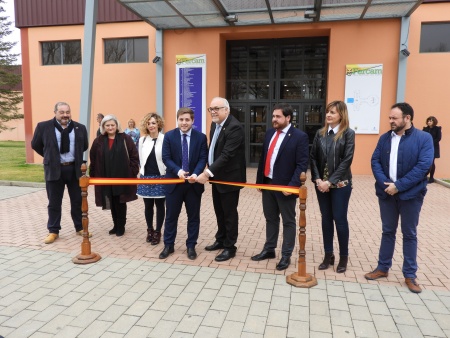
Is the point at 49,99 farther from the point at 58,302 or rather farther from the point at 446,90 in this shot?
the point at 446,90

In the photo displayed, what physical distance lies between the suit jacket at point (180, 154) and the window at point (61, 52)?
37.2ft

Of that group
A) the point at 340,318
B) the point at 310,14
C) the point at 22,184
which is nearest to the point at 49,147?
the point at 340,318

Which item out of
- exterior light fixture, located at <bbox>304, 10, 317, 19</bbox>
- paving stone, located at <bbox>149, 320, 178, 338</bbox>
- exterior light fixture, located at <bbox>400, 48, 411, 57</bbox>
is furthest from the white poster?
paving stone, located at <bbox>149, 320, 178, 338</bbox>

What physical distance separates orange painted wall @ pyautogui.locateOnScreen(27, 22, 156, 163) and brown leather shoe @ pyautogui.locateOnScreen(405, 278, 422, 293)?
11.1 meters

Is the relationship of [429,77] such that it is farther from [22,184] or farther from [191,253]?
[22,184]

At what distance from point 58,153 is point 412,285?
470 centimetres

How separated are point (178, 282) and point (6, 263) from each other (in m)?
2.21

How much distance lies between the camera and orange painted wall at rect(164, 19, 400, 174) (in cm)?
1133

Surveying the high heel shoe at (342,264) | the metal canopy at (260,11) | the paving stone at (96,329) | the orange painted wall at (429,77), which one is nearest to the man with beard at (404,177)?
the high heel shoe at (342,264)

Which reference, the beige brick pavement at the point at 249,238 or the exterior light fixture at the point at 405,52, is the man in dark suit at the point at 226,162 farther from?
the exterior light fixture at the point at 405,52

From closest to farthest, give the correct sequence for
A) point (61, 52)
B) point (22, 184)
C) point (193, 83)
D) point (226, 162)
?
point (226, 162) < point (22, 184) < point (193, 83) < point (61, 52)

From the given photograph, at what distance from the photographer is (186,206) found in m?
4.52

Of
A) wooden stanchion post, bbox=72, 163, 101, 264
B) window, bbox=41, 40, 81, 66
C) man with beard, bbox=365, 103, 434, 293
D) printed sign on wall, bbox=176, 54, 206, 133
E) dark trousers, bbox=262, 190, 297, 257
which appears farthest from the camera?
window, bbox=41, 40, 81, 66

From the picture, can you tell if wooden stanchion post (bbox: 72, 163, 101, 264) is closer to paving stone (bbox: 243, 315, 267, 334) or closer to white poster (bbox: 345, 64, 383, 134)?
paving stone (bbox: 243, 315, 267, 334)
